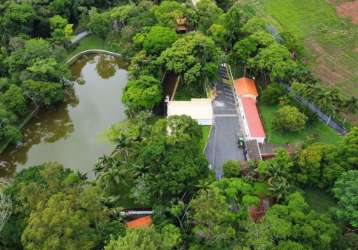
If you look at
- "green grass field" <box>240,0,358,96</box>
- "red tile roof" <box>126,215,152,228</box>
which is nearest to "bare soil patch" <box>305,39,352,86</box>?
"green grass field" <box>240,0,358,96</box>

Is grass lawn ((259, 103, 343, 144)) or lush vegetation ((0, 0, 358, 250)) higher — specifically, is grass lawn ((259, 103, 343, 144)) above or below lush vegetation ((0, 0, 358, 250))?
below

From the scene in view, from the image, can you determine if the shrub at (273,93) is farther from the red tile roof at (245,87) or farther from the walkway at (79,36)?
the walkway at (79,36)

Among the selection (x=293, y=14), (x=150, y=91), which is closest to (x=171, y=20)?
(x=150, y=91)

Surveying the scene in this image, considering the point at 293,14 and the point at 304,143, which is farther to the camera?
the point at 293,14

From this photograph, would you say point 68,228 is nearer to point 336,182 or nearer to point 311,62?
→ point 336,182

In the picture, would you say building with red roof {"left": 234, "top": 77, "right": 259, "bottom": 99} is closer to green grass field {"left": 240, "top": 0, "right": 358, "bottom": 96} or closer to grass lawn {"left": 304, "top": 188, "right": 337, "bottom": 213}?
green grass field {"left": 240, "top": 0, "right": 358, "bottom": 96}

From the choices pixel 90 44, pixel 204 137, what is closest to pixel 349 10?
pixel 204 137

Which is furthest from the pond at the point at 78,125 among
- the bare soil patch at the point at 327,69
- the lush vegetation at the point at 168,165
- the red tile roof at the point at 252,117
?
the bare soil patch at the point at 327,69
